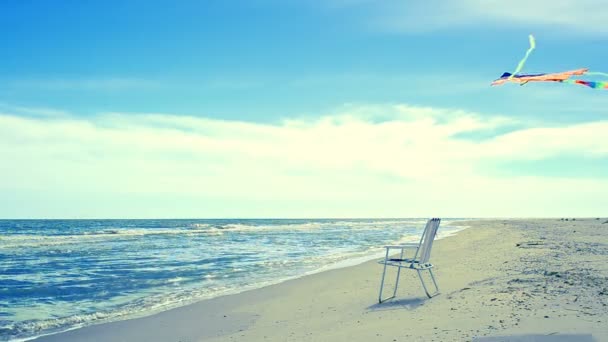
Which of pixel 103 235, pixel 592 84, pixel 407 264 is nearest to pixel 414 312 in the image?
pixel 407 264

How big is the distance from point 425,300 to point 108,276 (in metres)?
8.62

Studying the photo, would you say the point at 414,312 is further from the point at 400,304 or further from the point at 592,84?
the point at 592,84

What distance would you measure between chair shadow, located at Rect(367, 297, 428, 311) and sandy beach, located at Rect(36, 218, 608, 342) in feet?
0.05

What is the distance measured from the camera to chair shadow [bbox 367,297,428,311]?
270 inches

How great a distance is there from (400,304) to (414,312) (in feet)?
2.42

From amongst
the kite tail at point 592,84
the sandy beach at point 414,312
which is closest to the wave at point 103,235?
the sandy beach at point 414,312

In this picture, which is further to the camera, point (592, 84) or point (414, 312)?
point (414, 312)

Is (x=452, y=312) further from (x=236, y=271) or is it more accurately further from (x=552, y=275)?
(x=236, y=271)

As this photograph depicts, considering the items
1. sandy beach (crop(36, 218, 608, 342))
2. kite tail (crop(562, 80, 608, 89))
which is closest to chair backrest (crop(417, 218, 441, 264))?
sandy beach (crop(36, 218, 608, 342))

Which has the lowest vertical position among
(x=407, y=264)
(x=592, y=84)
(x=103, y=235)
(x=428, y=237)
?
(x=103, y=235)

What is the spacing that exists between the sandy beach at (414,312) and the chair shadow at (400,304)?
0.01 meters

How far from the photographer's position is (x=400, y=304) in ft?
23.3

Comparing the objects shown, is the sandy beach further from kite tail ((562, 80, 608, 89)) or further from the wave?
the wave

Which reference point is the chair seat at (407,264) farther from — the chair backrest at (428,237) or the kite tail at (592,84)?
the kite tail at (592,84)
